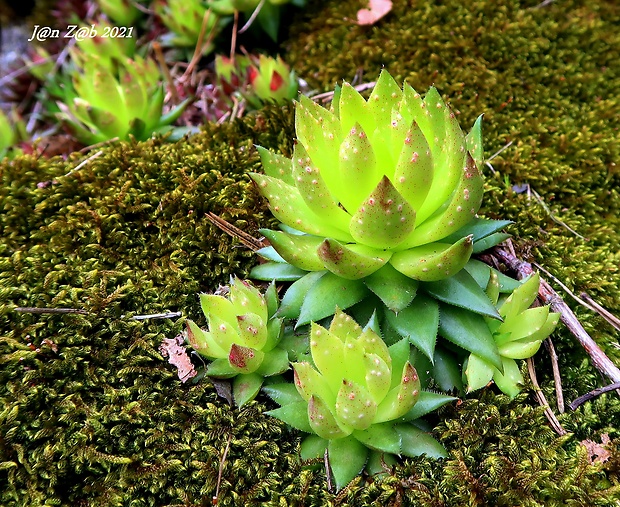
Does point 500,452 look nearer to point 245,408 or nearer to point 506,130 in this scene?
point 245,408

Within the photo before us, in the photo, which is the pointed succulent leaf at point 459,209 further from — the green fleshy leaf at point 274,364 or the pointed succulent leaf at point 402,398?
the green fleshy leaf at point 274,364

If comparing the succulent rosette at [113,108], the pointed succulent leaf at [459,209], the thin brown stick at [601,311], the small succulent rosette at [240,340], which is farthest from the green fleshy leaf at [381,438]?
the succulent rosette at [113,108]

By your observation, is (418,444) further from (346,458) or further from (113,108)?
(113,108)

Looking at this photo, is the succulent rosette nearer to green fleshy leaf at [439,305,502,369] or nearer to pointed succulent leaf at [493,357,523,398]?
green fleshy leaf at [439,305,502,369]

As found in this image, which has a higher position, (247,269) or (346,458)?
(247,269)

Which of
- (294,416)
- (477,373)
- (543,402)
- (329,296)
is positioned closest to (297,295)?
(329,296)

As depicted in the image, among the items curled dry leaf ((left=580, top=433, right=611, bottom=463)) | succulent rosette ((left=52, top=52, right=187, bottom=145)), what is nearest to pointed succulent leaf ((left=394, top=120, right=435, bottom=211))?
curled dry leaf ((left=580, top=433, right=611, bottom=463))

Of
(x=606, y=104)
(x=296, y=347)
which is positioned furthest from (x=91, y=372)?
(x=606, y=104)
